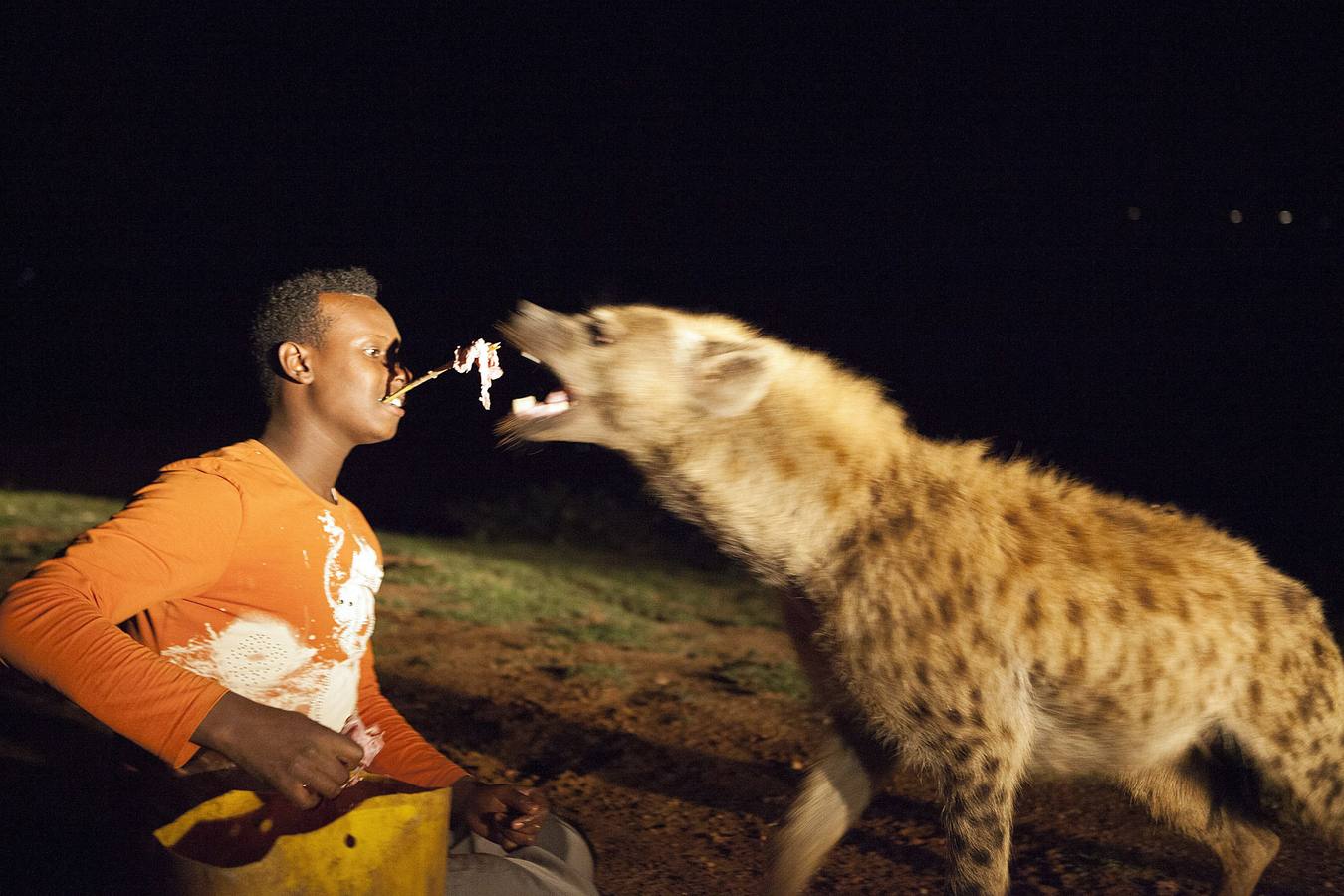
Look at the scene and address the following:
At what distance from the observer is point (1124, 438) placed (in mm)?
10359

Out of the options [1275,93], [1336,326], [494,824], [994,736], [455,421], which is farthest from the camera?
[455,421]

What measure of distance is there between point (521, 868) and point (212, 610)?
58 centimetres

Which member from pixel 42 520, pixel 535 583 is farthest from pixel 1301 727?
pixel 42 520

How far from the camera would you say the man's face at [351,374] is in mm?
1648

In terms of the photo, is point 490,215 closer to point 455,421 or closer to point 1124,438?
point 455,421

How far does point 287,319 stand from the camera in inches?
65.4

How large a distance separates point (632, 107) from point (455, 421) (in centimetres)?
667

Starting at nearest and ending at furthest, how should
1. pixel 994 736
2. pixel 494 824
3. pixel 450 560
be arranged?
1. pixel 494 824
2. pixel 994 736
3. pixel 450 560

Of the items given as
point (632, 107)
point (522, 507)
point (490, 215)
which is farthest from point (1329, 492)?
point (490, 215)

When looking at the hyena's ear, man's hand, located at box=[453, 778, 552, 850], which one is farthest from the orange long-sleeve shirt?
the hyena's ear

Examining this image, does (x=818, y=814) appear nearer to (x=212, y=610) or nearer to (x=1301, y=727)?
(x=1301, y=727)

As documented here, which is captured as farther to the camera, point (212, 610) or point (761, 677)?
point (761, 677)

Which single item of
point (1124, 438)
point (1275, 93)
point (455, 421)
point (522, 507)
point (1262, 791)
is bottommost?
point (455, 421)

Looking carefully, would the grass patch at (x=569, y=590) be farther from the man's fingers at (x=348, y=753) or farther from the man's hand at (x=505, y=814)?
the man's fingers at (x=348, y=753)
